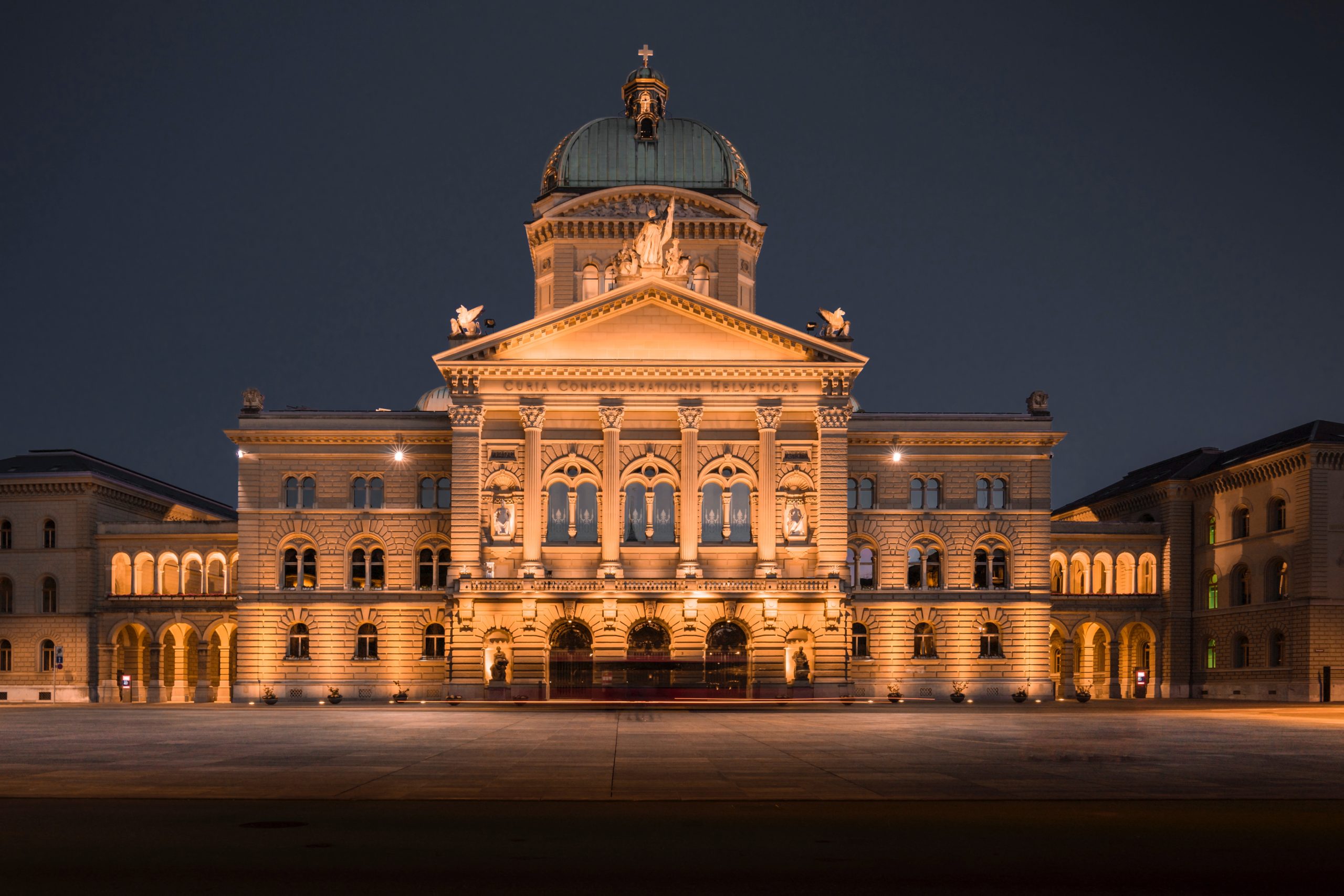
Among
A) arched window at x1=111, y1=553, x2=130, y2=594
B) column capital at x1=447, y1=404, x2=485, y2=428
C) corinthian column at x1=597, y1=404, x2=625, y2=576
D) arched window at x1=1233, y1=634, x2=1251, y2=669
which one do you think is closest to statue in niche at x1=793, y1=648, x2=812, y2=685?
corinthian column at x1=597, y1=404, x2=625, y2=576

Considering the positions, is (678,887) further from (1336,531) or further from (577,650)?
(1336,531)

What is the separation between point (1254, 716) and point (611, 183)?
5478 centimetres

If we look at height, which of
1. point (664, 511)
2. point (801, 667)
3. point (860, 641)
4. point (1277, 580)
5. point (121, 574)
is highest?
point (664, 511)

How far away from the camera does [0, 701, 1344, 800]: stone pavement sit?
26.0 m

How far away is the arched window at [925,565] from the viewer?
86.8m

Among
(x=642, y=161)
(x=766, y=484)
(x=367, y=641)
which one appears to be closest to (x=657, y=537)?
(x=766, y=484)

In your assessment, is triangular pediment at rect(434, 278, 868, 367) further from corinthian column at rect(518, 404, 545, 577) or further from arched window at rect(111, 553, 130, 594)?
arched window at rect(111, 553, 130, 594)

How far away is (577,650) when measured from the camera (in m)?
78.4

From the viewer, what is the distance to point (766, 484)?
80125mm

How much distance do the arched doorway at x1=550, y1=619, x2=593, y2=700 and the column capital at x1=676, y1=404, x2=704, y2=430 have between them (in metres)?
12.4

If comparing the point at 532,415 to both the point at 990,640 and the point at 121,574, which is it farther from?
the point at 121,574

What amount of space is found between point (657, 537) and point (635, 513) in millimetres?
1872

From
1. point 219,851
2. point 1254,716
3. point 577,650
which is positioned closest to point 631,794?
point 219,851

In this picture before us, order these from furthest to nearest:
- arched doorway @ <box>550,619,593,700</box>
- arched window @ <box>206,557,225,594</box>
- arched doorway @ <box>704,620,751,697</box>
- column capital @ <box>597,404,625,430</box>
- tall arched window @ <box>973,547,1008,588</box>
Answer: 1. arched window @ <box>206,557,225,594</box>
2. tall arched window @ <box>973,547,1008,588</box>
3. column capital @ <box>597,404,625,430</box>
4. arched doorway @ <box>704,620,751,697</box>
5. arched doorway @ <box>550,619,593,700</box>
